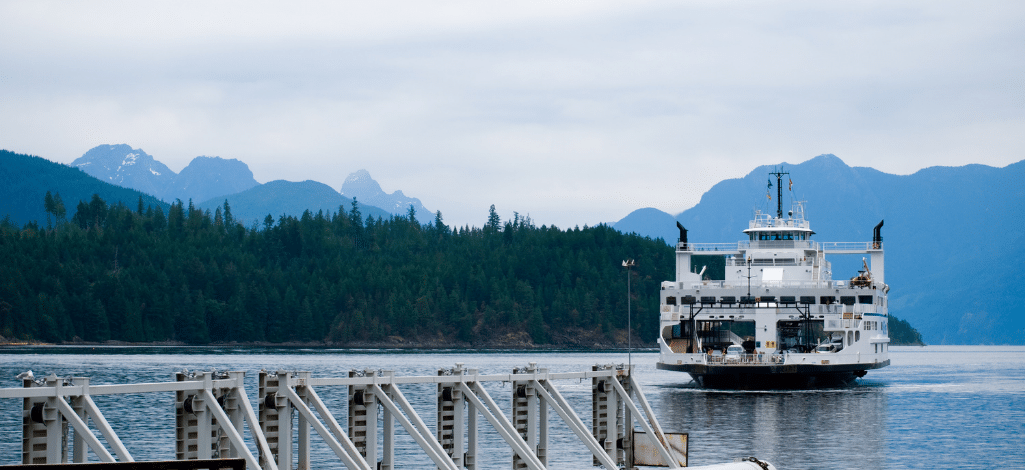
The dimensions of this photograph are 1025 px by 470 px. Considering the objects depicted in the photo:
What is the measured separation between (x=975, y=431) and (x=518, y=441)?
3590cm

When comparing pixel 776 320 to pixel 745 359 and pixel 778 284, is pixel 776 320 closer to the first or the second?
pixel 778 284

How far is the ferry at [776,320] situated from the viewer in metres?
78.0

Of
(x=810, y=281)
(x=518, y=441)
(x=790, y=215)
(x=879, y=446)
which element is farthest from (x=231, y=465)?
(x=790, y=215)

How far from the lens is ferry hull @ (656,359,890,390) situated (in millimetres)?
76625

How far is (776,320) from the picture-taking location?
8125 cm

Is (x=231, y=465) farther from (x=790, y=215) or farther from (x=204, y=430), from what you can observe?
(x=790, y=215)

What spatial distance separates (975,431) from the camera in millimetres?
58875

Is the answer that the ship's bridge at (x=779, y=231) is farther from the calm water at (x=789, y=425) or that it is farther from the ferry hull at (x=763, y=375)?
the ferry hull at (x=763, y=375)

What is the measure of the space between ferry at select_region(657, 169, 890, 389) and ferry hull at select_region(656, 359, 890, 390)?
62 mm

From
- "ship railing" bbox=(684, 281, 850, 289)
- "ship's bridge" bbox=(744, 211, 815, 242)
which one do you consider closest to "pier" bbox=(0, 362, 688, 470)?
"ship railing" bbox=(684, 281, 850, 289)

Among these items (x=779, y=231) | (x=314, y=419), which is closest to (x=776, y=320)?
(x=779, y=231)

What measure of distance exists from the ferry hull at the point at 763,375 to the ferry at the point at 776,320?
62mm

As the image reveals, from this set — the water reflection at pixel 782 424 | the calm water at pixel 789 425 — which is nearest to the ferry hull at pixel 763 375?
the water reflection at pixel 782 424

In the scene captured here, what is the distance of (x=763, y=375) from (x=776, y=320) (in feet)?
17.5
